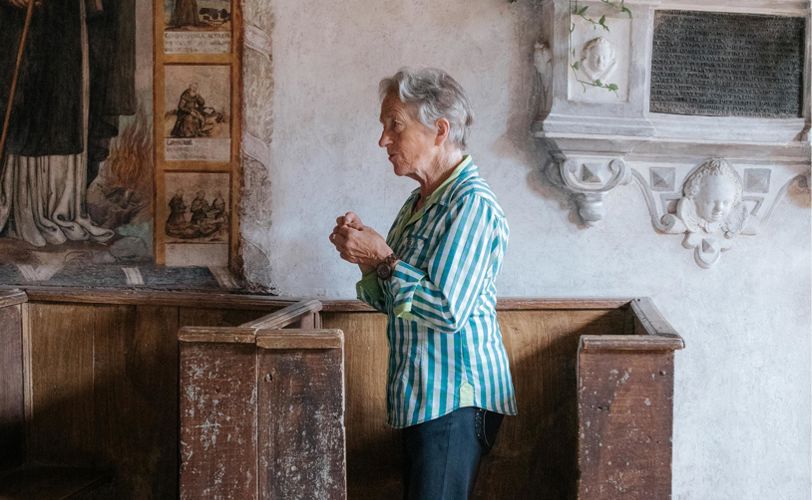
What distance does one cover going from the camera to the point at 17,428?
279cm

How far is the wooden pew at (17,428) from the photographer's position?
8.70 ft

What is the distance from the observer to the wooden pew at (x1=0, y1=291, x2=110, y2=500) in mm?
2650

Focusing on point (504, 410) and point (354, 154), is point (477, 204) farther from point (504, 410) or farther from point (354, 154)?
point (354, 154)

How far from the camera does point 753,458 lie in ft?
10.0

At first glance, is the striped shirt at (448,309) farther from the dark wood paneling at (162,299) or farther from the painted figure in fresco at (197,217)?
the painted figure in fresco at (197,217)

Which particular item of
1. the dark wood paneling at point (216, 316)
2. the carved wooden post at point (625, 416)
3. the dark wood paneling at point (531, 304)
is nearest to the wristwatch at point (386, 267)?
the carved wooden post at point (625, 416)

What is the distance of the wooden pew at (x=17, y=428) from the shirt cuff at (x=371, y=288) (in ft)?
4.18

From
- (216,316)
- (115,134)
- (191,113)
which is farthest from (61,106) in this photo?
(216,316)

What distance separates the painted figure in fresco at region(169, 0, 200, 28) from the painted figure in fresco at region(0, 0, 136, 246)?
163mm

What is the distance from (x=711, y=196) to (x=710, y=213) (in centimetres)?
7

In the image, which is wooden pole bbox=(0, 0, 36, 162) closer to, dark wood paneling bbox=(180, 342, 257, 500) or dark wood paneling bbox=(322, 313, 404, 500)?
dark wood paneling bbox=(322, 313, 404, 500)

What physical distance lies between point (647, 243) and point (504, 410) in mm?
1348

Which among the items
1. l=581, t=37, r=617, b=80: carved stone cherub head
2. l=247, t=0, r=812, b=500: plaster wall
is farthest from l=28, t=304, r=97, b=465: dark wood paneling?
l=581, t=37, r=617, b=80: carved stone cherub head

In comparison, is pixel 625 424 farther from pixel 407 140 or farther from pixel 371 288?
pixel 407 140
